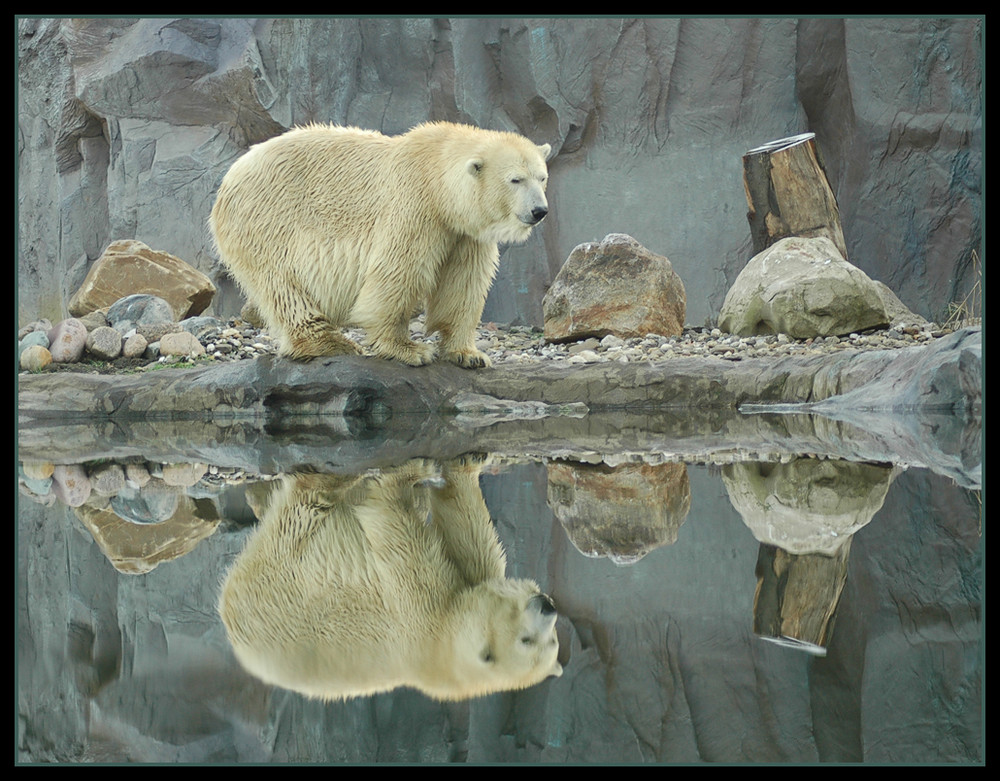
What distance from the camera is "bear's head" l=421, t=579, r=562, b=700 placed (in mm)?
999

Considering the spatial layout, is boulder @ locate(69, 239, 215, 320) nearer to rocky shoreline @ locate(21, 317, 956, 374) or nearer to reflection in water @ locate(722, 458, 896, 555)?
rocky shoreline @ locate(21, 317, 956, 374)

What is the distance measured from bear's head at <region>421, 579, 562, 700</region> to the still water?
0.02 metres

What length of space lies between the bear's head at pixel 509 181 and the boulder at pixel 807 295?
2.47 m

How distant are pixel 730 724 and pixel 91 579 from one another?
42.0 inches

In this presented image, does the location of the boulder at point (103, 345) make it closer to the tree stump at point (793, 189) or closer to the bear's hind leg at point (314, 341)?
the bear's hind leg at point (314, 341)

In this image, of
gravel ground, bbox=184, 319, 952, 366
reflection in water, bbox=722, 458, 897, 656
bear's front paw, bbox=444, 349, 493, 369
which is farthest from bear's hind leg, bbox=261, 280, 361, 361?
reflection in water, bbox=722, 458, 897, 656

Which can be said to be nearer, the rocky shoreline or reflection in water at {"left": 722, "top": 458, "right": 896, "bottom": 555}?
reflection in water at {"left": 722, "top": 458, "right": 896, "bottom": 555}

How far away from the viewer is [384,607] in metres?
1.24

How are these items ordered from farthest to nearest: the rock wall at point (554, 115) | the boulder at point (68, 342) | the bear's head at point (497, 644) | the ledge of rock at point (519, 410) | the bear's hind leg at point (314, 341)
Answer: the rock wall at point (554, 115)
the boulder at point (68, 342)
the bear's hind leg at point (314, 341)
the ledge of rock at point (519, 410)
the bear's head at point (497, 644)

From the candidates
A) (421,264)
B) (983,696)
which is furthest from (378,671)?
(421,264)

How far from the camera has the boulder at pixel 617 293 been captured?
6.33 meters

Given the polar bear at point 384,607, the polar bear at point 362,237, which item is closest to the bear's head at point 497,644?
the polar bear at point 384,607

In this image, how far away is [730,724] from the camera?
872 millimetres

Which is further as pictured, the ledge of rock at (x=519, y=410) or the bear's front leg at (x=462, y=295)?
the bear's front leg at (x=462, y=295)
